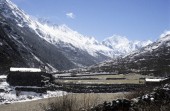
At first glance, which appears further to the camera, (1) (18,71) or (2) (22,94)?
(1) (18,71)

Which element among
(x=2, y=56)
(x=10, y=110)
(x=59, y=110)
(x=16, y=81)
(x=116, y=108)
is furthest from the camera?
(x=2, y=56)

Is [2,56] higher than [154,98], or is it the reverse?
[2,56]

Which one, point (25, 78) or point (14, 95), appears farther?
point (25, 78)

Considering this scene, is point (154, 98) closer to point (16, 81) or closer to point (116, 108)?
point (116, 108)

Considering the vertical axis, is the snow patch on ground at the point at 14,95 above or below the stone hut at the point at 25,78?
below

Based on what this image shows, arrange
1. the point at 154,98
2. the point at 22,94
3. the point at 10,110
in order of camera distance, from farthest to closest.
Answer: the point at 22,94 < the point at 10,110 < the point at 154,98

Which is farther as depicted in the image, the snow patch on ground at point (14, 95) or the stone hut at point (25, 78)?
the stone hut at point (25, 78)

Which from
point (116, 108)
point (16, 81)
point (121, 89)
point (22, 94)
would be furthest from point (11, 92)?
point (116, 108)

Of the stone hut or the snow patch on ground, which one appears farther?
the stone hut

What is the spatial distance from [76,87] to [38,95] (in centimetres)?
2083

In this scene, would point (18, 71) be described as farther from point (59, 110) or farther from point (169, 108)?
point (169, 108)

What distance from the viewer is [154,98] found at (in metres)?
22.9

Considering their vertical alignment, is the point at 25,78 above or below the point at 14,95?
above

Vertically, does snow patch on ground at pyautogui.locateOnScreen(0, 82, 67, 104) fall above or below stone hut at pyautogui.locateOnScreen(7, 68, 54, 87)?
below
